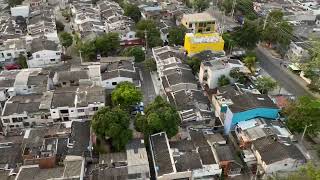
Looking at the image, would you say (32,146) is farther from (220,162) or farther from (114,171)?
(220,162)

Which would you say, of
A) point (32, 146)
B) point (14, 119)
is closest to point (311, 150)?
point (32, 146)

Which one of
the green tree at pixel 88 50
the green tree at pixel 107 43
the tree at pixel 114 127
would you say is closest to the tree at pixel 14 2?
the green tree at pixel 88 50

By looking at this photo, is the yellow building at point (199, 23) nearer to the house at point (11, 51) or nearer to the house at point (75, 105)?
the house at point (75, 105)

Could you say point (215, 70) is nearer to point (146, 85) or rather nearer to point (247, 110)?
point (247, 110)

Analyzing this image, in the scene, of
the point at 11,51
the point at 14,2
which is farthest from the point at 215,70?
the point at 14,2

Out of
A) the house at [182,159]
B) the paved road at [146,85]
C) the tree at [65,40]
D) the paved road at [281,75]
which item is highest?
the tree at [65,40]

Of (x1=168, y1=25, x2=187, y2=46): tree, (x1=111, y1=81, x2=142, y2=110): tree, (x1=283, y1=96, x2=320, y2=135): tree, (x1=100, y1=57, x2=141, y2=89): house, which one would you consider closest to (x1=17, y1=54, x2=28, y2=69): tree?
(x1=100, y1=57, x2=141, y2=89): house
